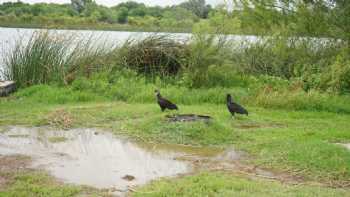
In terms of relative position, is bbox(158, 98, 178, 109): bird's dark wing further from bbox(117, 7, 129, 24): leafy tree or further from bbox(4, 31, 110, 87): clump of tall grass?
bbox(117, 7, 129, 24): leafy tree

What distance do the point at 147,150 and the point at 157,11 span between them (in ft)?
88.4

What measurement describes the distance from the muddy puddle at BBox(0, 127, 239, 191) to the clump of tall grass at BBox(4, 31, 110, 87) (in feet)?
16.1

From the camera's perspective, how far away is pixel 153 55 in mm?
14930

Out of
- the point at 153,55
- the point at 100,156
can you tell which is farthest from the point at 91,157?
the point at 153,55

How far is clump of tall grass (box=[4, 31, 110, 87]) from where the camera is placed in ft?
45.0

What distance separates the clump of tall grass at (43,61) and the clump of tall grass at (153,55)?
133cm

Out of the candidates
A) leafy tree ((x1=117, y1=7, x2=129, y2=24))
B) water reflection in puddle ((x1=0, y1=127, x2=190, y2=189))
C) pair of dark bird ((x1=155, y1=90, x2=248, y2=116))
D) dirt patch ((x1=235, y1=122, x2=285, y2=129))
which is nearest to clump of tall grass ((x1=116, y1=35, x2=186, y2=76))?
pair of dark bird ((x1=155, y1=90, x2=248, y2=116))

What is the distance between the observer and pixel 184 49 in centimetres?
1459

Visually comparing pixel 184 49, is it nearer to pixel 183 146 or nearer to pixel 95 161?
pixel 183 146

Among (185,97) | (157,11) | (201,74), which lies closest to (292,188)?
(185,97)

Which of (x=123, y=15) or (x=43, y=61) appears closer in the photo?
(x=43, y=61)

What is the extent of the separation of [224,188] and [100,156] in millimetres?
2507

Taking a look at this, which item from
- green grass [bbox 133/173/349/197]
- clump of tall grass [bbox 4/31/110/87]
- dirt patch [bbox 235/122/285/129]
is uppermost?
clump of tall grass [bbox 4/31/110/87]

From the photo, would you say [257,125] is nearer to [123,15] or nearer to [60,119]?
[60,119]
